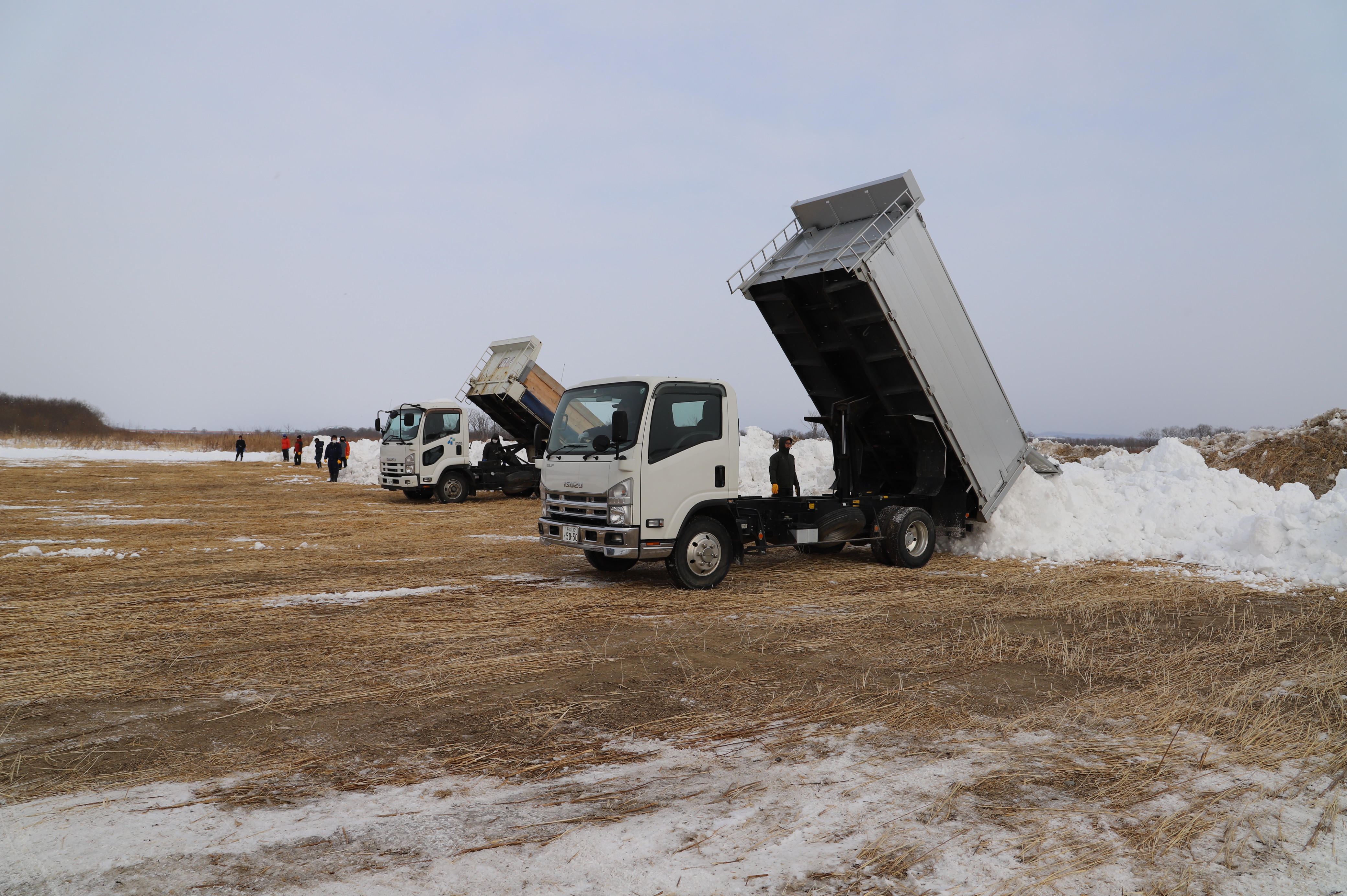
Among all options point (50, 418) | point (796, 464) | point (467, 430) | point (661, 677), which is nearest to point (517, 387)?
point (467, 430)

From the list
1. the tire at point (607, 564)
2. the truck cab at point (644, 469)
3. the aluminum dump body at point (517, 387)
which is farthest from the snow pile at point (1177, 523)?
the aluminum dump body at point (517, 387)

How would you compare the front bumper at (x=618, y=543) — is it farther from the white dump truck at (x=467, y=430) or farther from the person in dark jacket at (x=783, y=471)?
the white dump truck at (x=467, y=430)

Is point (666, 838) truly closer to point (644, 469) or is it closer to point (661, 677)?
point (661, 677)

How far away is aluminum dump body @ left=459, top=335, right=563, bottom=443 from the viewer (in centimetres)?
2109

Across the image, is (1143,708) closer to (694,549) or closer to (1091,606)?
(1091,606)

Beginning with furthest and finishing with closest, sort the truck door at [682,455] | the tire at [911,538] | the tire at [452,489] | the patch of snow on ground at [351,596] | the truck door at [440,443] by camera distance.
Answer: the tire at [452,489], the truck door at [440,443], the tire at [911,538], the truck door at [682,455], the patch of snow on ground at [351,596]

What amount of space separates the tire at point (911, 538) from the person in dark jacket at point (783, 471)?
1.45 meters

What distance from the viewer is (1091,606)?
8.71 m

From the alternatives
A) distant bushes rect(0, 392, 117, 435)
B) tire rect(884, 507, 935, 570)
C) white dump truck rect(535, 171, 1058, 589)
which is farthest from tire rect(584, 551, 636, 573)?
distant bushes rect(0, 392, 117, 435)

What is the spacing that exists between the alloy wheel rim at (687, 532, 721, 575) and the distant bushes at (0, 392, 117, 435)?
107464 mm

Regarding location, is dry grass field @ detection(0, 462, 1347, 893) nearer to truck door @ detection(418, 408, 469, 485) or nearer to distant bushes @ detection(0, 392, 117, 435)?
truck door @ detection(418, 408, 469, 485)

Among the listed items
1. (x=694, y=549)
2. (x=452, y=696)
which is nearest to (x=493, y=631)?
(x=452, y=696)

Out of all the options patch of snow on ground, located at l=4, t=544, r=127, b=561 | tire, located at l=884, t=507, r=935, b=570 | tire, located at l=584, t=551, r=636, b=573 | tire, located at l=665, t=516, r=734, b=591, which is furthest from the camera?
patch of snow on ground, located at l=4, t=544, r=127, b=561

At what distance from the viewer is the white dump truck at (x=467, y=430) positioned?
2133cm
